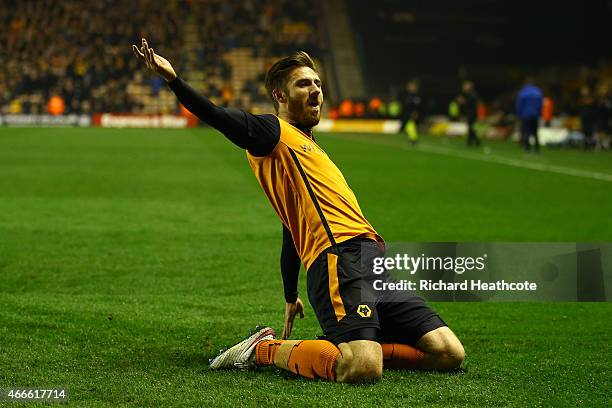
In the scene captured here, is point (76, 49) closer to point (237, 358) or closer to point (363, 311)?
point (237, 358)

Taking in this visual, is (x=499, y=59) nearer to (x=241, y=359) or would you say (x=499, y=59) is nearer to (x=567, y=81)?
(x=567, y=81)

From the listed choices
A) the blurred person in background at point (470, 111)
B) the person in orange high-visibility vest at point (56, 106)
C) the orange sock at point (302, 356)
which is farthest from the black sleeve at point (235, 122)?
the person in orange high-visibility vest at point (56, 106)

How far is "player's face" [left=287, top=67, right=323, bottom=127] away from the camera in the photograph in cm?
569

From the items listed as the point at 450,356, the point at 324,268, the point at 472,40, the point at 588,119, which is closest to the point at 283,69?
the point at 324,268

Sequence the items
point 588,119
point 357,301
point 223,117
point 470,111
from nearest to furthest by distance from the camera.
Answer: point 223,117, point 357,301, point 588,119, point 470,111

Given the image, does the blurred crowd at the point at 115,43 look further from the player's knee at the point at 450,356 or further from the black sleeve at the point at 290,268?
the player's knee at the point at 450,356

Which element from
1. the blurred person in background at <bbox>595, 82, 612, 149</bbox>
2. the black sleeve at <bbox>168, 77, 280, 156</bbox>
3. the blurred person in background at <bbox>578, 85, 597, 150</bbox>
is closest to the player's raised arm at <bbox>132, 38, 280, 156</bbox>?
the black sleeve at <bbox>168, 77, 280, 156</bbox>

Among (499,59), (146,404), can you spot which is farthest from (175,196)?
(499,59)

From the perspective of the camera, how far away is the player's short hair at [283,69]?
5723mm

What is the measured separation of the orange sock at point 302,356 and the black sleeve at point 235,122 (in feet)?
3.46

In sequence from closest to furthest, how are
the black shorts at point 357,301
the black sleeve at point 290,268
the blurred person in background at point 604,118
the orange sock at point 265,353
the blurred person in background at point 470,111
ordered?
the black shorts at point 357,301 → the orange sock at point 265,353 → the black sleeve at point 290,268 → the blurred person in background at point 604,118 → the blurred person in background at point 470,111

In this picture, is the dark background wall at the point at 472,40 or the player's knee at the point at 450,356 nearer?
the player's knee at the point at 450,356

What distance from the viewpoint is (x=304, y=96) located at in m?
5.71

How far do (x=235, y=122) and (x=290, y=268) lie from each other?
1219mm
